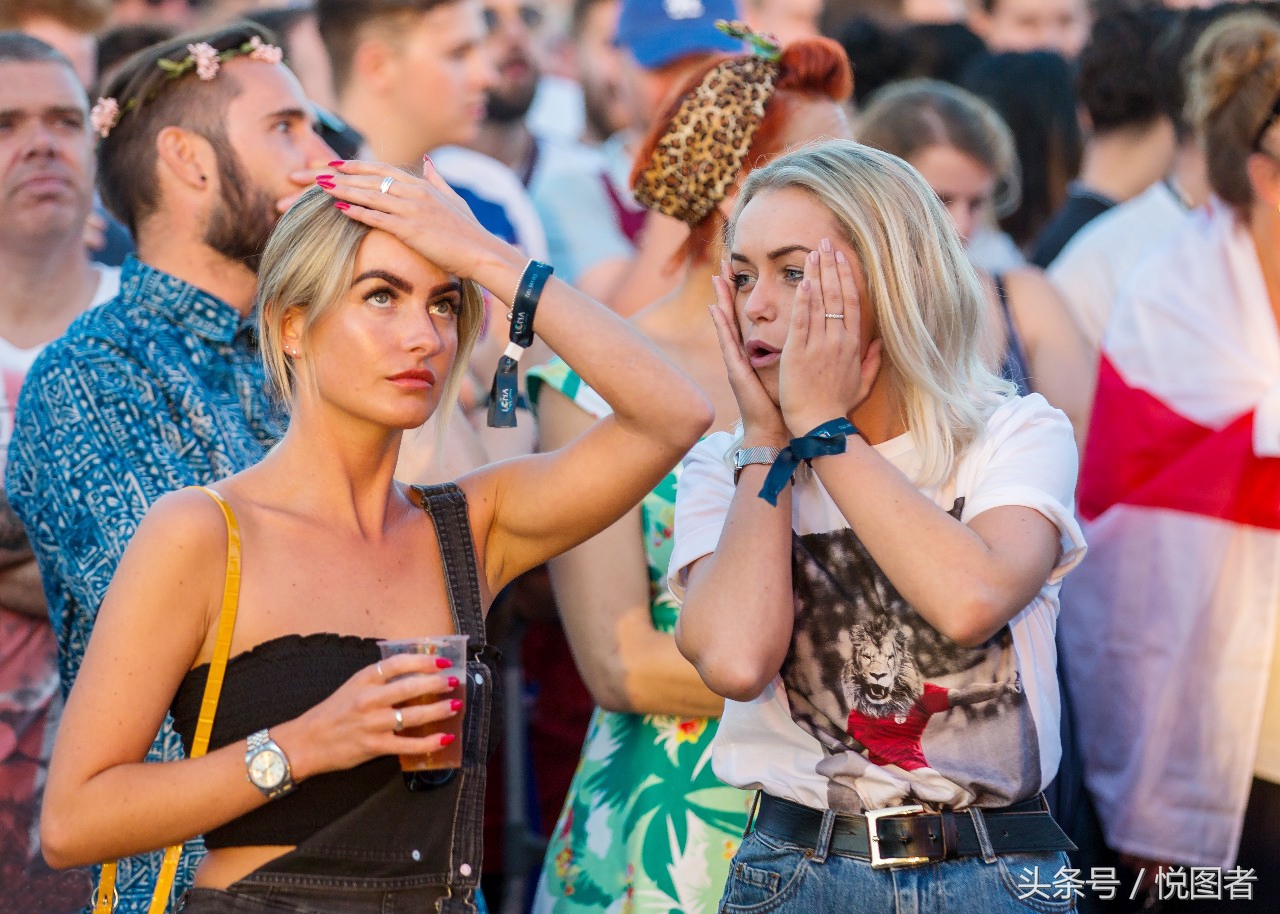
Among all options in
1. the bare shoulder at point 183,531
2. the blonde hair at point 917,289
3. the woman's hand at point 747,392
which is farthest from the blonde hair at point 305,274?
the blonde hair at point 917,289

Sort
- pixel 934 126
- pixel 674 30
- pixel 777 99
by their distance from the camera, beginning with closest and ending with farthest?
pixel 777 99 → pixel 934 126 → pixel 674 30

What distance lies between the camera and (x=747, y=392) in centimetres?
286

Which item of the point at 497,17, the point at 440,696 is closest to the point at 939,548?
the point at 440,696

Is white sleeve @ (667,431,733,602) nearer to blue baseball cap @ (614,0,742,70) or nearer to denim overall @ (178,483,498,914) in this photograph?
denim overall @ (178,483,498,914)

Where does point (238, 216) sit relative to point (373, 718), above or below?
above

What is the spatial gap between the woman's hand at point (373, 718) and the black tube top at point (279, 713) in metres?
0.11

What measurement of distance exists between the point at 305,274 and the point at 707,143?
128 centimetres

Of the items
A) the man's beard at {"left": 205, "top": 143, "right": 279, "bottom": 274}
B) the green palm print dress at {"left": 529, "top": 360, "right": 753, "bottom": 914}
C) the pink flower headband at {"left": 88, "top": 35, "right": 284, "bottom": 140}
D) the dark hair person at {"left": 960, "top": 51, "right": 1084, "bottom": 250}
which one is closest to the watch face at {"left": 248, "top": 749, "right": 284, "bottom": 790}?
the green palm print dress at {"left": 529, "top": 360, "right": 753, "bottom": 914}

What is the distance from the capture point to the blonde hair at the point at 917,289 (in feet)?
9.17

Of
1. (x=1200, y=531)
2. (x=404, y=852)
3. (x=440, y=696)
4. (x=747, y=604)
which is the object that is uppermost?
(x=1200, y=531)

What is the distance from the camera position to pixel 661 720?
3.55 meters

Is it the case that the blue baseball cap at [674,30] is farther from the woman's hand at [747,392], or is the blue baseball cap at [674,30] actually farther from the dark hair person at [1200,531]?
the woman's hand at [747,392]

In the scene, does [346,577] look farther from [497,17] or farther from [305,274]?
[497,17]

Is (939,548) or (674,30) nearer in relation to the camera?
(939,548)
